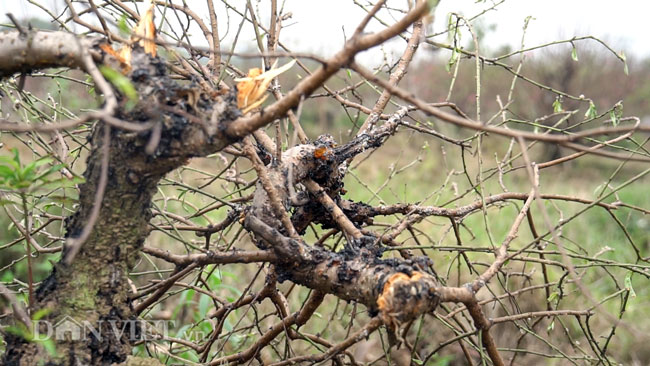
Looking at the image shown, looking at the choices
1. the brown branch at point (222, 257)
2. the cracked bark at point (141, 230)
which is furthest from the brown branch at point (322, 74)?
the brown branch at point (222, 257)

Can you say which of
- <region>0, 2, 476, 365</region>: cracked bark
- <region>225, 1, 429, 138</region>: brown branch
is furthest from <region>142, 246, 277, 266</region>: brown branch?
<region>225, 1, 429, 138</region>: brown branch

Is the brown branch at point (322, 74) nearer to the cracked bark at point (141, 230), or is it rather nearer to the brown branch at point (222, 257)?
the cracked bark at point (141, 230)

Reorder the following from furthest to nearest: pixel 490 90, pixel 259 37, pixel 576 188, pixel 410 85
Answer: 1. pixel 490 90
2. pixel 410 85
3. pixel 576 188
4. pixel 259 37

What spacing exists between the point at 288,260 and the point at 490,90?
9061mm

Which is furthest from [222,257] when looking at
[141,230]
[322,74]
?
[322,74]

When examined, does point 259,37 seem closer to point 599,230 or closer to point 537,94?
point 599,230

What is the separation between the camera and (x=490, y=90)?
934cm

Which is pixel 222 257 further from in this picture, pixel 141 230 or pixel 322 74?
pixel 322 74

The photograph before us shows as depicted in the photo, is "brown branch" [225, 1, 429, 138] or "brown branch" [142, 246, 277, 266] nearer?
"brown branch" [225, 1, 429, 138]

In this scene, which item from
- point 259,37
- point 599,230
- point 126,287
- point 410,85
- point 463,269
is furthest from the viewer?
point 410,85

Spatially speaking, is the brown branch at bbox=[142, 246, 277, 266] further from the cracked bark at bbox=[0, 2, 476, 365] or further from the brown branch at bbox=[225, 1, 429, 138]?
the brown branch at bbox=[225, 1, 429, 138]

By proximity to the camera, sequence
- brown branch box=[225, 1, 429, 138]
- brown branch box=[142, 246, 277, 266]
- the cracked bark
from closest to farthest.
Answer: brown branch box=[225, 1, 429, 138]
the cracked bark
brown branch box=[142, 246, 277, 266]

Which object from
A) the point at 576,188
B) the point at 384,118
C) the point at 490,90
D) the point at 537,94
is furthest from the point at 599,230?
the point at 384,118

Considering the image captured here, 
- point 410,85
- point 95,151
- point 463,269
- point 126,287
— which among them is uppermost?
point 410,85
